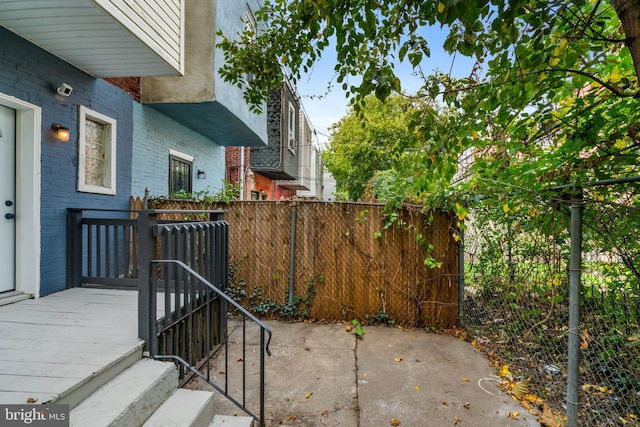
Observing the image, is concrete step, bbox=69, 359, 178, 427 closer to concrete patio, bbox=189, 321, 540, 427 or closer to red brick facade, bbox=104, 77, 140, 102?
concrete patio, bbox=189, 321, 540, 427

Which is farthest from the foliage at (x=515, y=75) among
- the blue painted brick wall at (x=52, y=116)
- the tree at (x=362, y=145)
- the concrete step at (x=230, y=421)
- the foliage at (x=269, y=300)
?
the tree at (x=362, y=145)

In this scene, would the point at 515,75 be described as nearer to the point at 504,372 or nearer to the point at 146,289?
the point at 504,372

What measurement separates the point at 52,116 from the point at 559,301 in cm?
593

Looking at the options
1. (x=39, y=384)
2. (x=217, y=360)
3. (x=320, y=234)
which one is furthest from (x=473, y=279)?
(x=39, y=384)

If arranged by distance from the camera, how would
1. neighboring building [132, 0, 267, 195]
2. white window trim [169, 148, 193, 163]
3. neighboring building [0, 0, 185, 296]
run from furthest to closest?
1. white window trim [169, 148, 193, 163]
2. neighboring building [132, 0, 267, 195]
3. neighboring building [0, 0, 185, 296]

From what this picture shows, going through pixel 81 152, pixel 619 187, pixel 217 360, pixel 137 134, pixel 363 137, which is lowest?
pixel 217 360

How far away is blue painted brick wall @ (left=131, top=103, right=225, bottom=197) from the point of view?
537cm

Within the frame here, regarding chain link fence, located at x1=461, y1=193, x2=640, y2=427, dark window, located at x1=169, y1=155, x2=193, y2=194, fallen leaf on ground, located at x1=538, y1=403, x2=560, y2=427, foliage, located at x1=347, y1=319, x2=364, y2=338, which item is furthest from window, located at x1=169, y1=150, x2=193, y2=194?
fallen leaf on ground, located at x1=538, y1=403, x2=560, y2=427

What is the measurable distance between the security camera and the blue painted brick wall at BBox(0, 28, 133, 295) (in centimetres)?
6

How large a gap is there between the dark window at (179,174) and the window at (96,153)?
1.49 m

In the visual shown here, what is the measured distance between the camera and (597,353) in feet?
8.63

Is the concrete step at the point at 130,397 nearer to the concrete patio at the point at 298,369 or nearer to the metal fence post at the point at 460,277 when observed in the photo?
the concrete patio at the point at 298,369

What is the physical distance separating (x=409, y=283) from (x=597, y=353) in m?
2.37

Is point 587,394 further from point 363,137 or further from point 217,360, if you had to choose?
point 363,137
